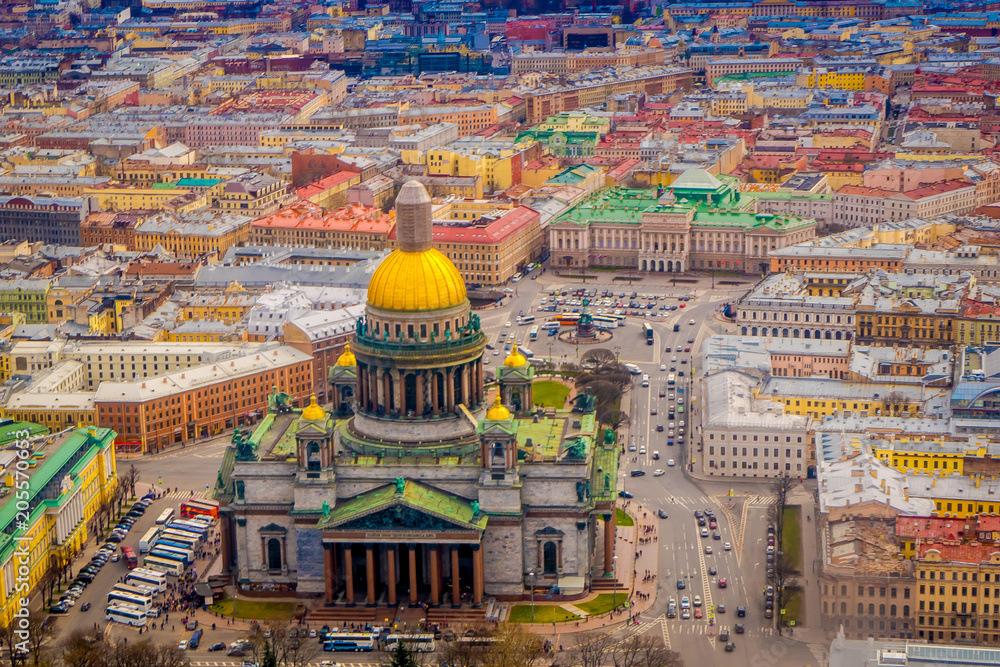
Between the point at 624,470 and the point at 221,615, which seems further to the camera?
the point at 624,470

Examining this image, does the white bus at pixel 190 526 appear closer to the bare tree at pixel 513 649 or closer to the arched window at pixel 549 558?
the arched window at pixel 549 558

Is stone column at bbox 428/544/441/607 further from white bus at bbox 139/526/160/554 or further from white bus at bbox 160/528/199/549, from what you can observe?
white bus at bbox 139/526/160/554

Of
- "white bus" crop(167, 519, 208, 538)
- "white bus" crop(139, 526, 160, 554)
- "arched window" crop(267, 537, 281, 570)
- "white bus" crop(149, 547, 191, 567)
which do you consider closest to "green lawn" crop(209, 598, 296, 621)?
"arched window" crop(267, 537, 281, 570)

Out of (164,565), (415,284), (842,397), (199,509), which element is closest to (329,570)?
(164,565)

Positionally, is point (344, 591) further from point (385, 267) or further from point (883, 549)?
point (883, 549)

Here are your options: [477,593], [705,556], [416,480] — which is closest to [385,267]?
[416,480]
